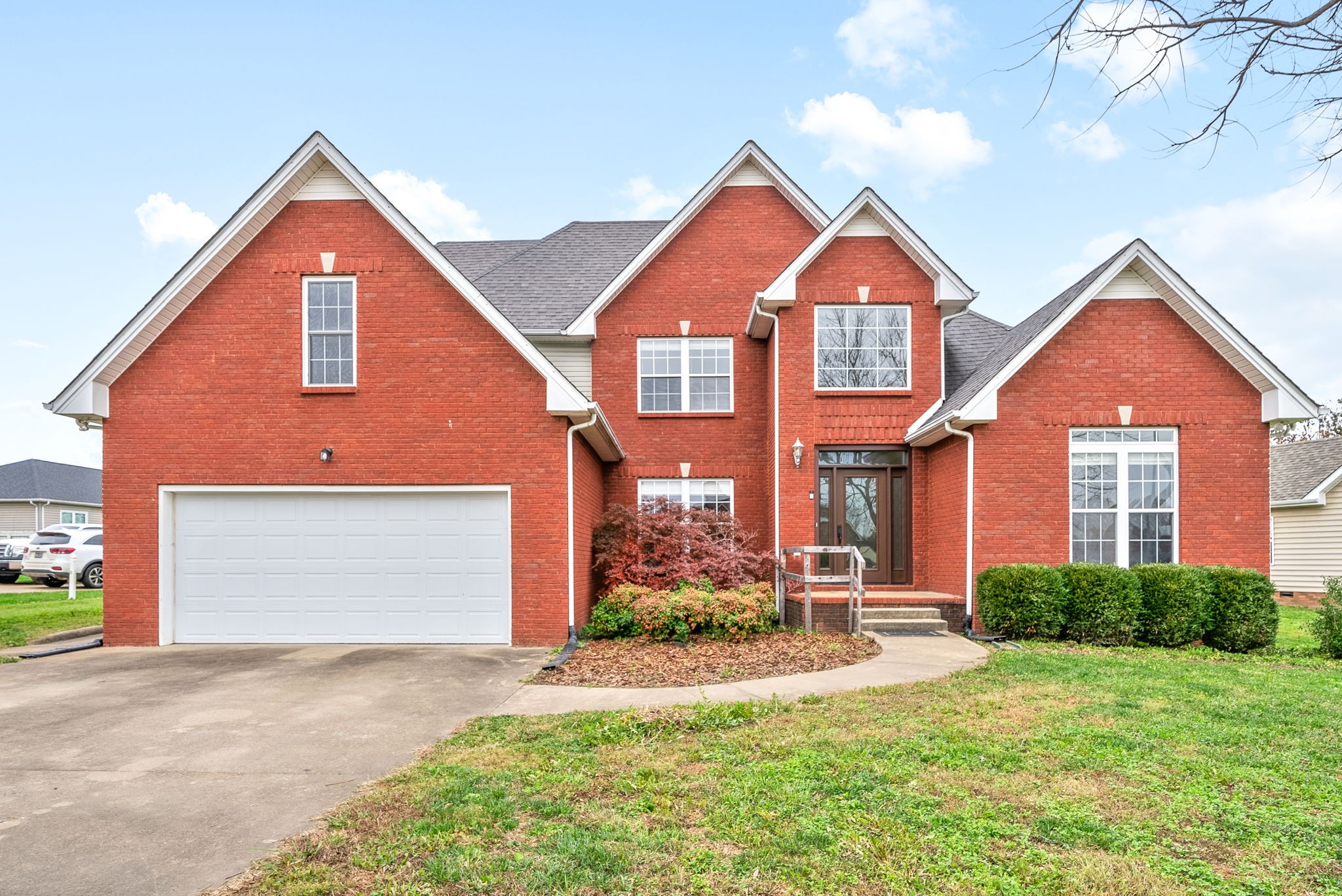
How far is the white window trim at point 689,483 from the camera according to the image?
15672mm

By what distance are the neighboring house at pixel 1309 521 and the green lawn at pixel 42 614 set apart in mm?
28066

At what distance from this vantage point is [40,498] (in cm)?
3709

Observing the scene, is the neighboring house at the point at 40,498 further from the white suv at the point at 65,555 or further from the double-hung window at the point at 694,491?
the double-hung window at the point at 694,491

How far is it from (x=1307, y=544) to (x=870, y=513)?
15.2 metres

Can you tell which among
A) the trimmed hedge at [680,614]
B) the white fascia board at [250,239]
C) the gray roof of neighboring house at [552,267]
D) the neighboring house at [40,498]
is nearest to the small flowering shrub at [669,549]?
the trimmed hedge at [680,614]

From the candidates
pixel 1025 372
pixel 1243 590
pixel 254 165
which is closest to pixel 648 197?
pixel 254 165

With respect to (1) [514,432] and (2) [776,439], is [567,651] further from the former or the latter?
(2) [776,439]

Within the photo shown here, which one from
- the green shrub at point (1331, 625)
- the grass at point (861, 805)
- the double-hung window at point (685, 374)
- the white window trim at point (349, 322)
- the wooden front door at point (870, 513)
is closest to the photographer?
the grass at point (861, 805)

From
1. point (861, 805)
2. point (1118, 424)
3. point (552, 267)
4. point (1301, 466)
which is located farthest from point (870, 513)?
point (1301, 466)

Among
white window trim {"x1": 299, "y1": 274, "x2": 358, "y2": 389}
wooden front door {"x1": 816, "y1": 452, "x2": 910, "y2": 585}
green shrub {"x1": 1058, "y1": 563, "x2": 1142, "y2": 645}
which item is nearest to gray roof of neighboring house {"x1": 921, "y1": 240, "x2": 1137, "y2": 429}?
wooden front door {"x1": 816, "y1": 452, "x2": 910, "y2": 585}

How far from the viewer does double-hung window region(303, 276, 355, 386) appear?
11.9 meters

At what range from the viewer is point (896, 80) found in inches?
225

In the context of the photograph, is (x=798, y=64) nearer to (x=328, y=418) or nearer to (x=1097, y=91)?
(x=1097, y=91)

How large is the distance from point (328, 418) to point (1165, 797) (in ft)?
35.9
